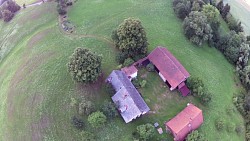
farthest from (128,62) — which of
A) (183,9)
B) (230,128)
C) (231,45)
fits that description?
(231,45)

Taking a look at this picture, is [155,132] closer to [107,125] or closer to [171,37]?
[107,125]

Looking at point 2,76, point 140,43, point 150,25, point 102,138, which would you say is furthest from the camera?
point 150,25

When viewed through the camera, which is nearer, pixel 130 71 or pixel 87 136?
pixel 87 136

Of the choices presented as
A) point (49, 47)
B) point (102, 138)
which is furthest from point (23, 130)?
point (49, 47)

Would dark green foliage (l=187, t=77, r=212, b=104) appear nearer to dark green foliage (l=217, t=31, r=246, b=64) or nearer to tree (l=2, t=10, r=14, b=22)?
dark green foliage (l=217, t=31, r=246, b=64)

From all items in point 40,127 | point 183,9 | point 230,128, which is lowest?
point 230,128

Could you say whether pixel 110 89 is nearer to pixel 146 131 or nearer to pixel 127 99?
pixel 127 99

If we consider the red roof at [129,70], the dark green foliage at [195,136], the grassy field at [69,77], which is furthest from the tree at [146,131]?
the red roof at [129,70]
